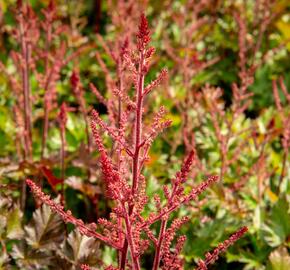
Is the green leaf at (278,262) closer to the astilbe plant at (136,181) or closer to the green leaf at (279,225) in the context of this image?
the green leaf at (279,225)

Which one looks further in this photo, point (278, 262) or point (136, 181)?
point (278, 262)

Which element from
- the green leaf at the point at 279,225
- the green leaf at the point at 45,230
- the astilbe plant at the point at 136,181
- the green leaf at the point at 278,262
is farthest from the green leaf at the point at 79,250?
the green leaf at the point at 279,225

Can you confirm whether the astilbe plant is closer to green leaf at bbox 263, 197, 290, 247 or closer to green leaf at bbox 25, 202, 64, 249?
green leaf at bbox 25, 202, 64, 249

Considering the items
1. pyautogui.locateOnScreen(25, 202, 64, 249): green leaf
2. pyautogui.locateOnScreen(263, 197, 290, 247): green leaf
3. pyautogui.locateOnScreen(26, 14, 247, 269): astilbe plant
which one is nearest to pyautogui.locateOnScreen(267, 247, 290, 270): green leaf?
pyautogui.locateOnScreen(263, 197, 290, 247): green leaf

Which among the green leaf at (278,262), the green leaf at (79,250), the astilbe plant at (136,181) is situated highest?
the astilbe plant at (136,181)

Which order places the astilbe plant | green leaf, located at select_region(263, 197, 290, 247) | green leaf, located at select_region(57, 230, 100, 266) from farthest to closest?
1. green leaf, located at select_region(263, 197, 290, 247)
2. green leaf, located at select_region(57, 230, 100, 266)
3. the astilbe plant

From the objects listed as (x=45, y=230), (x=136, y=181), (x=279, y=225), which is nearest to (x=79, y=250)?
(x=45, y=230)

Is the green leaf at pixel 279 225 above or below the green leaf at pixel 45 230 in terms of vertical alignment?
below

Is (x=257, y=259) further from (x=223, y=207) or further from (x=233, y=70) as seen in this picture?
(x=233, y=70)

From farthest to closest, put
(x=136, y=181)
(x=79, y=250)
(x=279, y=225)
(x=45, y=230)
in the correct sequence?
1. (x=279, y=225)
2. (x=45, y=230)
3. (x=79, y=250)
4. (x=136, y=181)

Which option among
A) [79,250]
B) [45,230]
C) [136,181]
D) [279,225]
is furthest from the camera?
[279,225]

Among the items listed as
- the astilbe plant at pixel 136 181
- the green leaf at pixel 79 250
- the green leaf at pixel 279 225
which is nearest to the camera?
the astilbe plant at pixel 136 181

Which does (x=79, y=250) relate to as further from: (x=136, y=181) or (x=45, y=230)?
(x=136, y=181)

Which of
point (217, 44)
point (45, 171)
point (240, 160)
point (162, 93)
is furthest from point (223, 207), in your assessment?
point (217, 44)
